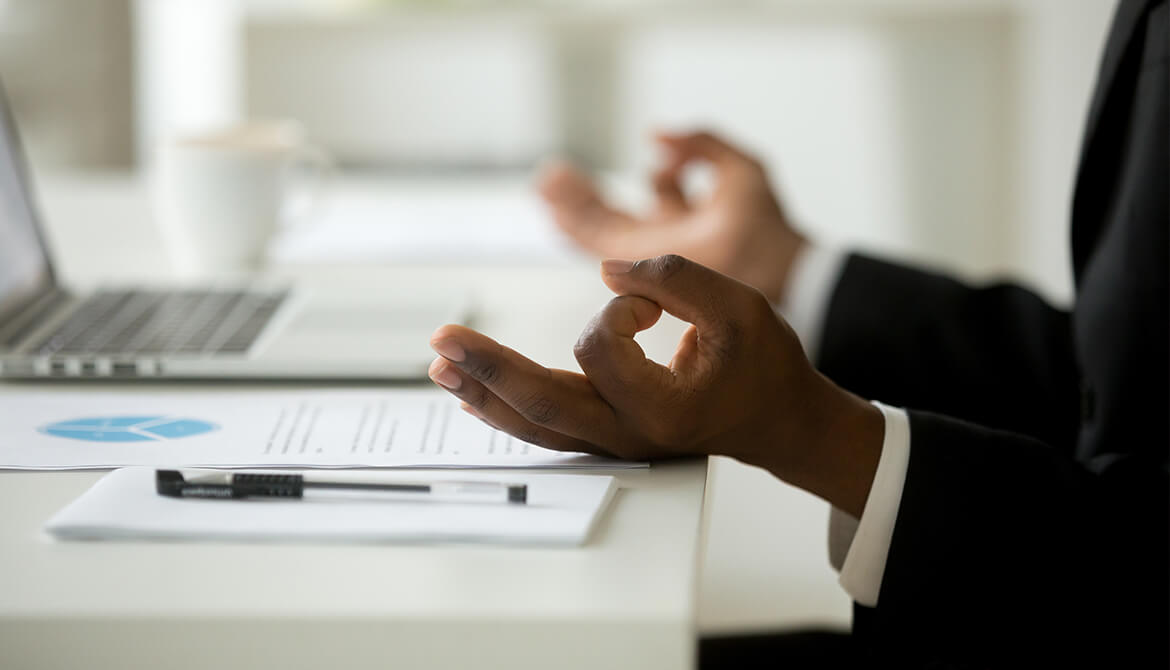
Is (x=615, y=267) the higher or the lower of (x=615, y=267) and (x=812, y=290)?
the higher

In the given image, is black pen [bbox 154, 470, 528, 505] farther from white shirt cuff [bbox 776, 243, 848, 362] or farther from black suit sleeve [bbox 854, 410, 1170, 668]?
white shirt cuff [bbox 776, 243, 848, 362]

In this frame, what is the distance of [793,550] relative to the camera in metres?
0.76

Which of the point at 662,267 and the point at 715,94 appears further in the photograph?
the point at 715,94

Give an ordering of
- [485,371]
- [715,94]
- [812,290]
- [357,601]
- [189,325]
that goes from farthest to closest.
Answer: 1. [715,94]
2. [812,290]
3. [189,325]
4. [485,371]
5. [357,601]

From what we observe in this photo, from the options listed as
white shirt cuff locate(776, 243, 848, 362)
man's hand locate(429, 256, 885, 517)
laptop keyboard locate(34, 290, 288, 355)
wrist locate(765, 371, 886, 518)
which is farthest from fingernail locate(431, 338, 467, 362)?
white shirt cuff locate(776, 243, 848, 362)

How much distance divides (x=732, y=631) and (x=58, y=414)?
413mm

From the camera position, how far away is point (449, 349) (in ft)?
1.37

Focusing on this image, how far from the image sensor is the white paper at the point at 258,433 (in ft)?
1.53

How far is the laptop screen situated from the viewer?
0.74m

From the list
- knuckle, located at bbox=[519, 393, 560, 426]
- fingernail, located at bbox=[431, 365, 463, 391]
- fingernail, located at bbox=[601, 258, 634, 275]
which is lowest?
knuckle, located at bbox=[519, 393, 560, 426]

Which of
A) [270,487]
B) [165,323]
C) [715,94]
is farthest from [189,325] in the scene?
[715,94]

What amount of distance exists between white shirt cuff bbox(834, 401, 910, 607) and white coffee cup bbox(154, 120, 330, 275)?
68 cm

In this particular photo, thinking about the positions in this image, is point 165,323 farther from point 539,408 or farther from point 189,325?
point 539,408

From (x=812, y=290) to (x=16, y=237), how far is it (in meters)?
0.60
